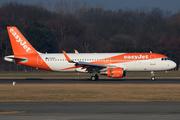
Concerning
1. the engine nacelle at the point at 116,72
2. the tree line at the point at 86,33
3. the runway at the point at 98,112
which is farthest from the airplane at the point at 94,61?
the tree line at the point at 86,33

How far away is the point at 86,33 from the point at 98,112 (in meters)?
105

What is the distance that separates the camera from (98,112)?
16.7 metres

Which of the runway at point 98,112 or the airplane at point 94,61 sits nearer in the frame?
the runway at point 98,112

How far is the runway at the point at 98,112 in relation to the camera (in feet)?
49.6

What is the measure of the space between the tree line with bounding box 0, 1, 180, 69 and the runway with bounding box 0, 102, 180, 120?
65.4m

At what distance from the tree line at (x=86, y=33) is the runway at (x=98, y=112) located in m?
65.4

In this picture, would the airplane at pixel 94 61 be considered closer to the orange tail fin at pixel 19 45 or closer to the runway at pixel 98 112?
the orange tail fin at pixel 19 45

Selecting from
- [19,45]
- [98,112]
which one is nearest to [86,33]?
[19,45]

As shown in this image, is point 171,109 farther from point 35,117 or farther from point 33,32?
point 33,32

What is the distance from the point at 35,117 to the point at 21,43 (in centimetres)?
3040

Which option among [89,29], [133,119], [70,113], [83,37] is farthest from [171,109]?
[89,29]

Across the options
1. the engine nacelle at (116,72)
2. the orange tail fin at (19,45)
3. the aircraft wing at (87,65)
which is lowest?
the engine nacelle at (116,72)

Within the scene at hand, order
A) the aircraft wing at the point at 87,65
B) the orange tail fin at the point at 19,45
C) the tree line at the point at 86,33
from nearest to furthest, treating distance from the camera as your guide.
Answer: the aircraft wing at the point at 87,65
the orange tail fin at the point at 19,45
the tree line at the point at 86,33

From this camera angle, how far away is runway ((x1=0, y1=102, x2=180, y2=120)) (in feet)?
49.6
